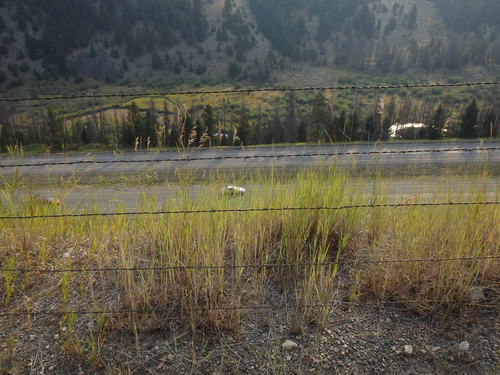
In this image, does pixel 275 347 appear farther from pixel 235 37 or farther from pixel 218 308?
pixel 235 37

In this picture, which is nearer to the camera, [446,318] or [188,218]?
[446,318]

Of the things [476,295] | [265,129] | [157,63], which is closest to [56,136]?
[265,129]

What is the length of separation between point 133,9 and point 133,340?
10986 centimetres

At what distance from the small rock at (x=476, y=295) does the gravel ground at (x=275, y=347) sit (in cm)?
12

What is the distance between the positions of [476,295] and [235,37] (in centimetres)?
9829

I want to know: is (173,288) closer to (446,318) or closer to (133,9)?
(446,318)

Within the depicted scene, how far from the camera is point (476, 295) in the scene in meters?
2.78

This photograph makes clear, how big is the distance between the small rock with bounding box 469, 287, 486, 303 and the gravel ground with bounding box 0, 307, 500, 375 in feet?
0.38

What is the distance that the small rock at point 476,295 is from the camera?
2764mm

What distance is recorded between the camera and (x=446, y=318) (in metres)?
2.72

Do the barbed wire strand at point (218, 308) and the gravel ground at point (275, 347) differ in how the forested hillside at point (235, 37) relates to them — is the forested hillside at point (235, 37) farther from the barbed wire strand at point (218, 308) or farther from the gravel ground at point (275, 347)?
the gravel ground at point (275, 347)

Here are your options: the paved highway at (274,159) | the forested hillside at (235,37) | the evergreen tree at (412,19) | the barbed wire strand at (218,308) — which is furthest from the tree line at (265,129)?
the evergreen tree at (412,19)

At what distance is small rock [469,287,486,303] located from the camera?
2764mm

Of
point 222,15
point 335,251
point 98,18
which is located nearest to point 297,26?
point 222,15
